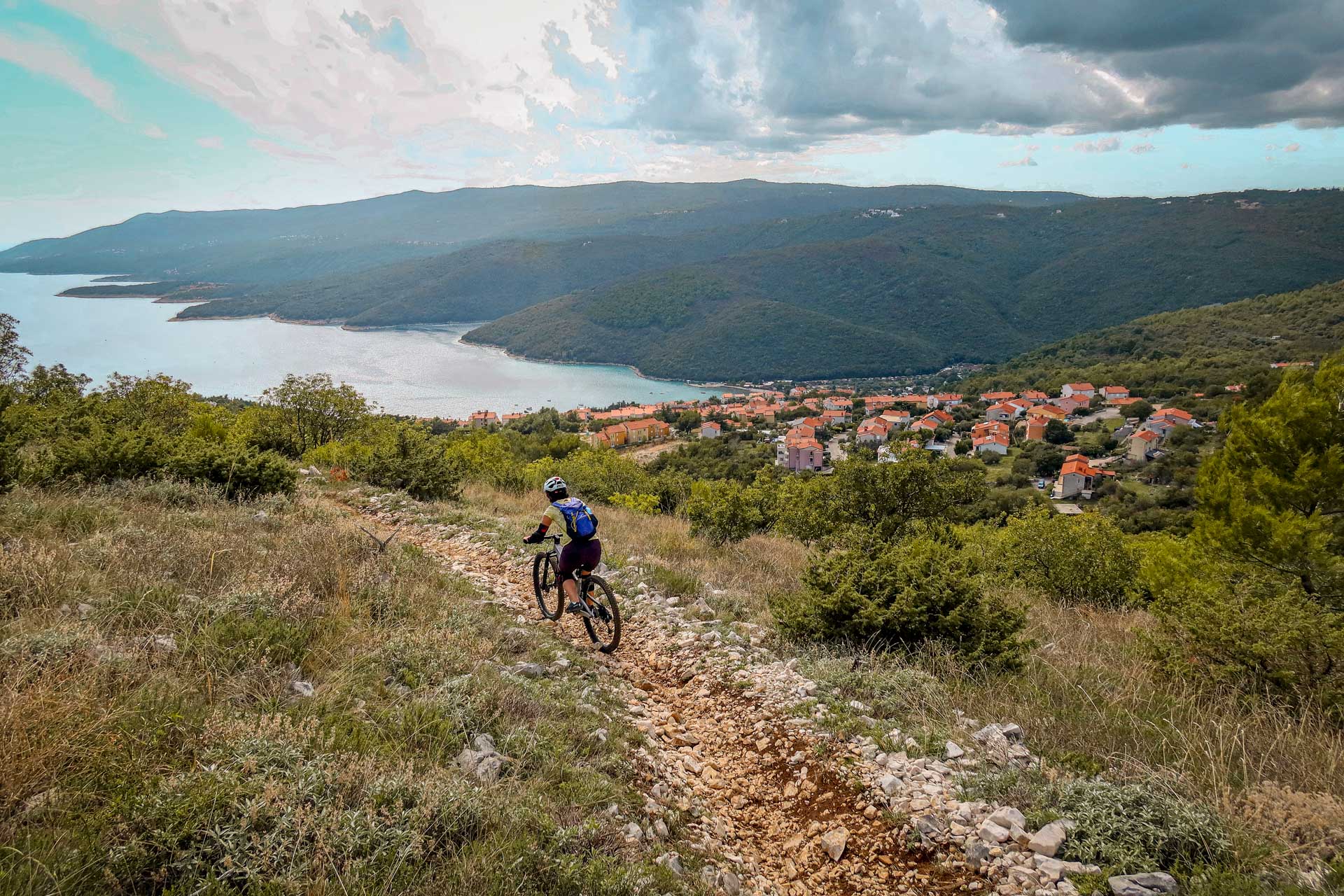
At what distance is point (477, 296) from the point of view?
187375mm

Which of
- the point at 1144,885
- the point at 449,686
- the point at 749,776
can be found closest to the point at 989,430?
the point at 749,776

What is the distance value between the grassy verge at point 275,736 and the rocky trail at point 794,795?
1.24 feet

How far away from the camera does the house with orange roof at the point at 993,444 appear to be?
60.2 metres

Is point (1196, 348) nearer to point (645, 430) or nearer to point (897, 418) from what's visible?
point (897, 418)

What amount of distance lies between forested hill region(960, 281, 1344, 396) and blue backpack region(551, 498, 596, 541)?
7482 centimetres

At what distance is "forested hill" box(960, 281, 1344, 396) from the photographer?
70062 mm

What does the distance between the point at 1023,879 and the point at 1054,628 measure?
4429mm

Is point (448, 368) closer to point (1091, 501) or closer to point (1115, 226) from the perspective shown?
point (1091, 501)

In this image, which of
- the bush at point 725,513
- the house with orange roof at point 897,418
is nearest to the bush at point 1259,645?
the bush at point 725,513

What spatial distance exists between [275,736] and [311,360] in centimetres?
11775

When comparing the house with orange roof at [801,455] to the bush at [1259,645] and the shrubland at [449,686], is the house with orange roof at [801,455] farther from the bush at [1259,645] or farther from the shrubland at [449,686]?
the bush at [1259,645]

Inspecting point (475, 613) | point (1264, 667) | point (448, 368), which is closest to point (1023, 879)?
point (1264, 667)

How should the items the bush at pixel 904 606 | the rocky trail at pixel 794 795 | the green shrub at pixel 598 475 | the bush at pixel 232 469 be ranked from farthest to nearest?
the green shrub at pixel 598 475
the bush at pixel 232 469
the bush at pixel 904 606
the rocky trail at pixel 794 795

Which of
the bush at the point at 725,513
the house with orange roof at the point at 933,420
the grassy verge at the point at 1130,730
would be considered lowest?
the house with orange roof at the point at 933,420
